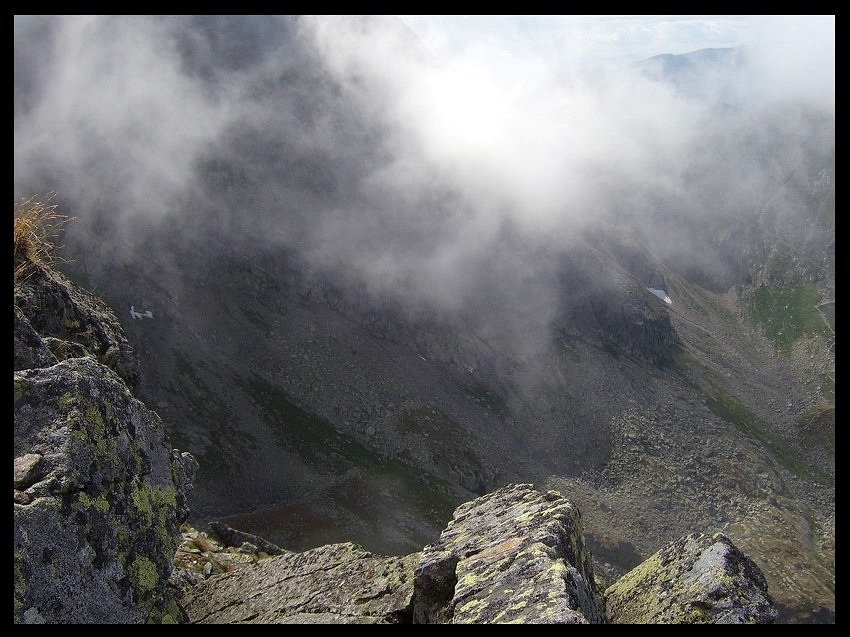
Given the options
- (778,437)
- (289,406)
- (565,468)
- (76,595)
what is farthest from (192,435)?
(778,437)

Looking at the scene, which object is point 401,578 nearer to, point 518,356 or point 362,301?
point 362,301

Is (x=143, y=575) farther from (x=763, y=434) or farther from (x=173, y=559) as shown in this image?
(x=763, y=434)

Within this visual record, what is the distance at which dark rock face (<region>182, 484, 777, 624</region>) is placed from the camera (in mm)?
9375

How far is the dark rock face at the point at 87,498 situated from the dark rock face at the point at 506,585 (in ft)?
10.2

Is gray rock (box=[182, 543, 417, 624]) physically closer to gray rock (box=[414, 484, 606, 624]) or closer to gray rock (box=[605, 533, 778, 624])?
gray rock (box=[414, 484, 606, 624])

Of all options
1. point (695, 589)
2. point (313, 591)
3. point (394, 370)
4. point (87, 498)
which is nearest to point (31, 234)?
point (87, 498)

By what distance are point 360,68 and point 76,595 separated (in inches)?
4971

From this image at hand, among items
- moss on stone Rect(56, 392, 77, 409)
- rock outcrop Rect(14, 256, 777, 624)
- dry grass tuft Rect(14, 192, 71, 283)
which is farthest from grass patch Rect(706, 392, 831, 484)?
moss on stone Rect(56, 392, 77, 409)

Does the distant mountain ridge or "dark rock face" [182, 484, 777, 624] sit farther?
the distant mountain ridge

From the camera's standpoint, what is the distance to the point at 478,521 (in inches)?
520

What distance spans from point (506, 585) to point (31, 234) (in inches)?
525

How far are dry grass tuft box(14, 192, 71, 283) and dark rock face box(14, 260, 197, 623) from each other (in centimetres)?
245

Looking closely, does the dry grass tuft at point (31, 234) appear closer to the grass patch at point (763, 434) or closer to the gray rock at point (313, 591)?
the gray rock at point (313, 591)

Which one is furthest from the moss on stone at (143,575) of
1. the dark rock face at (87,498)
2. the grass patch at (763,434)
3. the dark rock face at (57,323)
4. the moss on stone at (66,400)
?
the grass patch at (763,434)
